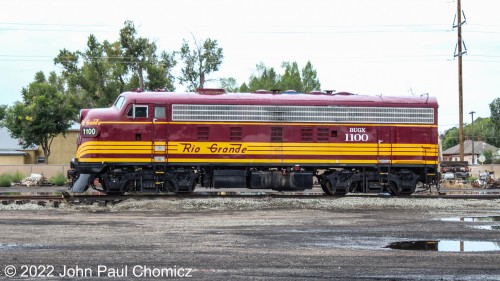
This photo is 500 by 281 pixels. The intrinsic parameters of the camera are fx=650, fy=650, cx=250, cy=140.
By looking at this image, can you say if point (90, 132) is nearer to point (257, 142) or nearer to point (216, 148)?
point (216, 148)

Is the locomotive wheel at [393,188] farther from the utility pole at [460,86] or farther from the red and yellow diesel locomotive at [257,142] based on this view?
the utility pole at [460,86]

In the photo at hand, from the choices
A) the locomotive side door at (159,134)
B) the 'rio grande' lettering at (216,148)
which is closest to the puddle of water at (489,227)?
the 'rio grande' lettering at (216,148)

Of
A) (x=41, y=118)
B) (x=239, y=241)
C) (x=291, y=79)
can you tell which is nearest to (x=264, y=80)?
(x=291, y=79)

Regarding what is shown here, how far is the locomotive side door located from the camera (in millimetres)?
24141

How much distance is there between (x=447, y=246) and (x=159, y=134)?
14069 millimetres

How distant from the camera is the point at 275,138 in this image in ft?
81.5

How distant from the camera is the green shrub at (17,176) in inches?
1518

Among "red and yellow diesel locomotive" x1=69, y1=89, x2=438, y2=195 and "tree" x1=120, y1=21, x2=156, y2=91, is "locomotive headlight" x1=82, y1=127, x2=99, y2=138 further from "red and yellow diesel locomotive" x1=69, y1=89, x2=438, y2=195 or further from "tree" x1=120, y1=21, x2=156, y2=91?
"tree" x1=120, y1=21, x2=156, y2=91

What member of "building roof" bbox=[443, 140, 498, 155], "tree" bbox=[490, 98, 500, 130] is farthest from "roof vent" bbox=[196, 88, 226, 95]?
"tree" bbox=[490, 98, 500, 130]

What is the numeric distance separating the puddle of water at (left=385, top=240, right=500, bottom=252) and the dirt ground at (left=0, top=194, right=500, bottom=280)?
1.26ft

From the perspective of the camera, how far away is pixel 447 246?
12.3m

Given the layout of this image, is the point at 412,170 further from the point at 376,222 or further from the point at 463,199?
the point at 376,222

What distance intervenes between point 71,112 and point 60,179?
19.7 meters

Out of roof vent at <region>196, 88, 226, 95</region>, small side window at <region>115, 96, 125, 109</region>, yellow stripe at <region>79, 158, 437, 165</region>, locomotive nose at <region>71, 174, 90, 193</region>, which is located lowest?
locomotive nose at <region>71, 174, 90, 193</region>
